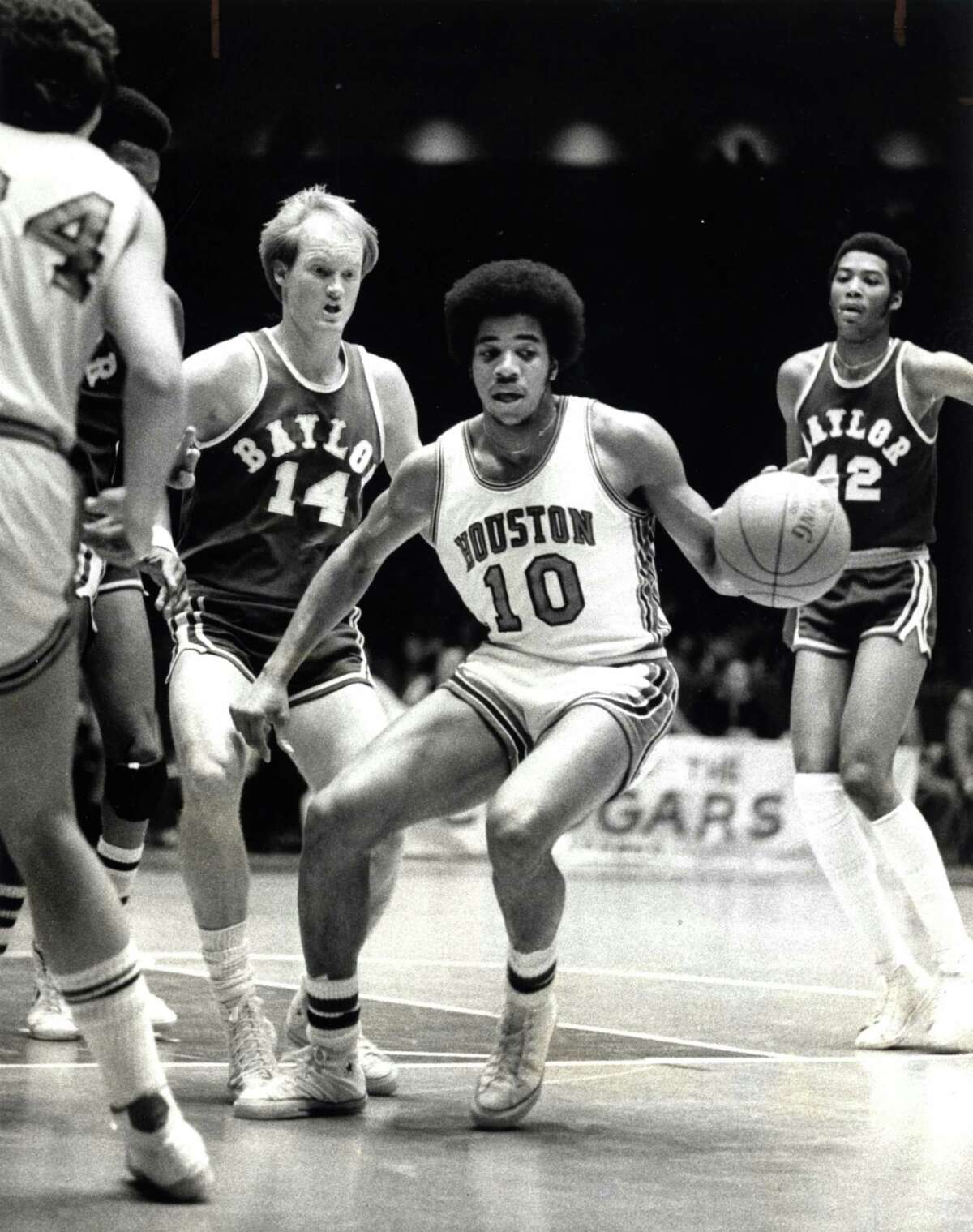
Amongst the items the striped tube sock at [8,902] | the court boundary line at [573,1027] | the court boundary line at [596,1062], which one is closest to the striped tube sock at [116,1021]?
the court boundary line at [596,1062]

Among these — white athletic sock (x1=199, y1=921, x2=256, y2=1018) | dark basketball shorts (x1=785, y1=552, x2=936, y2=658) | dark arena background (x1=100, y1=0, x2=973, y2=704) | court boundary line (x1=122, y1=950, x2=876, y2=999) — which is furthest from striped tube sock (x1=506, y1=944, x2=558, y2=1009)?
dark arena background (x1=100, y1=0, x2=973, y2=704)

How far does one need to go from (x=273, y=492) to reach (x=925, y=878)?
8.20 ft

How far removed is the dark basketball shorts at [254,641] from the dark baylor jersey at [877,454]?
6.99 ft

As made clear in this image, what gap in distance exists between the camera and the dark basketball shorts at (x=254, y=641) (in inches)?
Result: 201

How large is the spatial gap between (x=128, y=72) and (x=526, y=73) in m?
3.42

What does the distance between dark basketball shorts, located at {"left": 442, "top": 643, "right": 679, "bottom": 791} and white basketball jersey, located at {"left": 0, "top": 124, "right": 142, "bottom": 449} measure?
1552 millimetres

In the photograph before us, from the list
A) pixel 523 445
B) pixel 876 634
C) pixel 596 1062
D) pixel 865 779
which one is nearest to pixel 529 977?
pixel 596 1062

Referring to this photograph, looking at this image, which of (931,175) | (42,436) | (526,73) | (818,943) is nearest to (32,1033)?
(42,436)

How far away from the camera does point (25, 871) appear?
3.42m

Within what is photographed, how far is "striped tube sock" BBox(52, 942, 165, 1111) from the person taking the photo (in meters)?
3.48

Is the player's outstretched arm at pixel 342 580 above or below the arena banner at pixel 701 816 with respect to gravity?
above

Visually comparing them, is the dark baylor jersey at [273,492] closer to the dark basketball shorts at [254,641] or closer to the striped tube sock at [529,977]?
the dark basketball shorts at [254,641]

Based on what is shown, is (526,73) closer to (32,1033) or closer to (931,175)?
(931,175)

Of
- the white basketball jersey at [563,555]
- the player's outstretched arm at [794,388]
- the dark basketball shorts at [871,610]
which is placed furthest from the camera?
the player's outstretched arm at [794,388]
